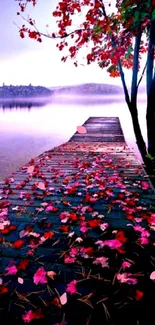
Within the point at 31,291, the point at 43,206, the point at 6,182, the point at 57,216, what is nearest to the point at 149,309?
the point at 31,291

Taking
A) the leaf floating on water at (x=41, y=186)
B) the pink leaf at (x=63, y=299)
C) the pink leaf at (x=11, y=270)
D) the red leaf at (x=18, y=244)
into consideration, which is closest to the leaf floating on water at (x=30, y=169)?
the leaf floating on water at (x=41, y=186)

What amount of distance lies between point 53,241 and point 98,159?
185 inches

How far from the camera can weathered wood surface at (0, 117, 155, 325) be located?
1970mm

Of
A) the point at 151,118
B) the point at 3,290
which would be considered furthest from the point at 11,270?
the point at 151,118

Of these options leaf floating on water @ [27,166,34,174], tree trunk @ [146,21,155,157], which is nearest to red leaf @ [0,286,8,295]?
leaf floating on water @ [27,166,34,174]

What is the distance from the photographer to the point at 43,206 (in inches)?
Answer: 155

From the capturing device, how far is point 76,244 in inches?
111

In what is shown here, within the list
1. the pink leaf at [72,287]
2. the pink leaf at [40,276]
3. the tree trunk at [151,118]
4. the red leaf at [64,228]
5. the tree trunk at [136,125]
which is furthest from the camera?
the tree trunk at [136,125]

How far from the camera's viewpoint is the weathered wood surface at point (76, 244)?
1.97 meters

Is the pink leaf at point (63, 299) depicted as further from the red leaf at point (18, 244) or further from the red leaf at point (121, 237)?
the red leaf at point (121, 237)

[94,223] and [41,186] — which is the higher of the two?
[94,223]

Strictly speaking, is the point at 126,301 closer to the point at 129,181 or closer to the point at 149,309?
the point at 149,309

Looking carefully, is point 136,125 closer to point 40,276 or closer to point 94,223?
point 94,223

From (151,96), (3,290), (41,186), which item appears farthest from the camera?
(151,96)
